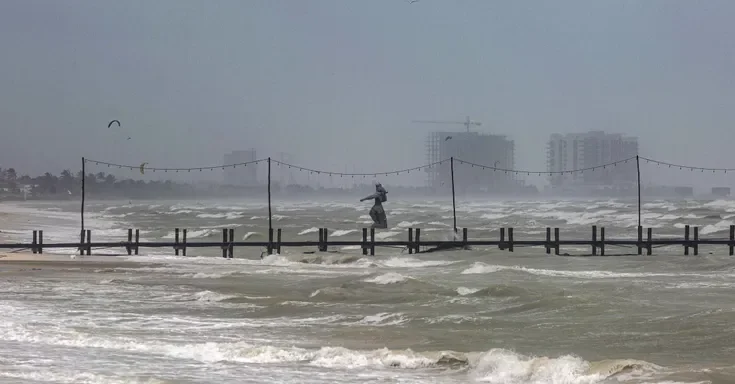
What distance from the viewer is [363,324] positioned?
52.8 feet

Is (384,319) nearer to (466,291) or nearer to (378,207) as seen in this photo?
(466,291)

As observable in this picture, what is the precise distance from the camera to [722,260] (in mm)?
31625

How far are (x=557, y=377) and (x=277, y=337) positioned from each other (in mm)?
4867

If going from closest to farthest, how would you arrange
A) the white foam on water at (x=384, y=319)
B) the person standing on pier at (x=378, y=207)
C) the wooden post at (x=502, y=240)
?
the white foam on water at (x=384, y=319) → the wooden post at (x=502, y=240) → the person standing on pier at (x=378, y=207)

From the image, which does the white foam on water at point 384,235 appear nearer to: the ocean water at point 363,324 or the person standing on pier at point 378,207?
the person standing on pier at point 378,207

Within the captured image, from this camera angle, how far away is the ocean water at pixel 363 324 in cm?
1175

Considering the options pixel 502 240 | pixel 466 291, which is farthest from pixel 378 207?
pixel 466 291

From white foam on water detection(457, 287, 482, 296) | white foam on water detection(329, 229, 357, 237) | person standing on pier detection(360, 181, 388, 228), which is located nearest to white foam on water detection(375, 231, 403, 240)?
white foam on water detection(329, 229, 357, 237)

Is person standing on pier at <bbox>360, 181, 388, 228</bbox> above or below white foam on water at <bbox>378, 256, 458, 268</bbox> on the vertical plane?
above

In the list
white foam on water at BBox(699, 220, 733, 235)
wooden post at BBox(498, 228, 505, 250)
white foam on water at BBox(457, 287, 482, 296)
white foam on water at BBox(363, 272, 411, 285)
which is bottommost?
white foam on water at BBox(699, 220, 733, 235)

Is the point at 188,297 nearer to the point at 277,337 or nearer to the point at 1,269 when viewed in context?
the point at 277,337

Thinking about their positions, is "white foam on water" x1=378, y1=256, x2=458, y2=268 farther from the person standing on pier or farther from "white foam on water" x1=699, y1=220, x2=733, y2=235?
"white foam on water" x1=699, y1=220, x2=733, y2=235

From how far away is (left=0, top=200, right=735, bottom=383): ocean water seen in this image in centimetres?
1175

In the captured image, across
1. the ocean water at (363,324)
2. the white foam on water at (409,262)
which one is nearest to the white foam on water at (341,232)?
the white foam on water at (409,262)
